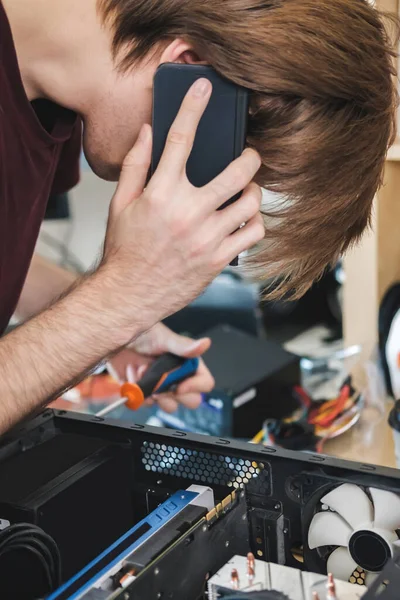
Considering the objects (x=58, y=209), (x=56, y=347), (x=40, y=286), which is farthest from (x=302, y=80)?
(x=58, y=209)

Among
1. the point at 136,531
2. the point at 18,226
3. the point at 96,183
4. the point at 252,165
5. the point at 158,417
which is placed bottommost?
the point at 158,417

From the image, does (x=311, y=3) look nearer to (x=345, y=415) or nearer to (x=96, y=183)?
(x=345, y=415)

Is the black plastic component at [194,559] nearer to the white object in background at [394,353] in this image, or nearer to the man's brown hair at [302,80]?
the man's brown hair at [302,80]

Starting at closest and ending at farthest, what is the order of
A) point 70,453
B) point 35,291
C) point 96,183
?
point 70,453 → point 35,291 → point 96,183

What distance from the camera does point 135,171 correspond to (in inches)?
30.3

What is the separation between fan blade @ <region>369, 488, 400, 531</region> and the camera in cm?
61

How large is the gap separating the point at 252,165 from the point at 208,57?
4.6 inches

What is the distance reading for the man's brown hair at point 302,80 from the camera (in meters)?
0.72

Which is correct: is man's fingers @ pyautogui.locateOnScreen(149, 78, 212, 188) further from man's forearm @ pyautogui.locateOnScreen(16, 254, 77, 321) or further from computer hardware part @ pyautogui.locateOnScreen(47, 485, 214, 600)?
man's forearm @ pyautogui.locateOnScreen(16, 254, 77, 321)

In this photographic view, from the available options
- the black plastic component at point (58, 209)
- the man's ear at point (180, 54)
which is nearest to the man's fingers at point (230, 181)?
the man's ear at point (180, 54)

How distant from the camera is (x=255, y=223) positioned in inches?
30.3

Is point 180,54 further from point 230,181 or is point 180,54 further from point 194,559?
point 194,559

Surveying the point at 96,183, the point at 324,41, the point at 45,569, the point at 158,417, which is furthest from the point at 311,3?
the point at 96,183

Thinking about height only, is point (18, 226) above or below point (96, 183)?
above
